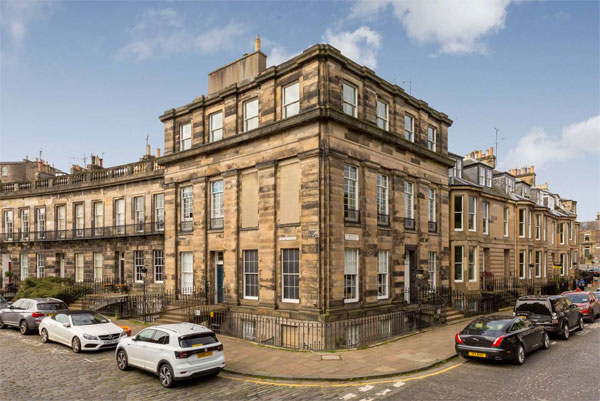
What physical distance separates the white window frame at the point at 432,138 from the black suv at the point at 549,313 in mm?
10770

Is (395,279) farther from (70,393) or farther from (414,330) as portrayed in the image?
(70,393)

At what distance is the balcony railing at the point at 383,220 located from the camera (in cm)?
2082

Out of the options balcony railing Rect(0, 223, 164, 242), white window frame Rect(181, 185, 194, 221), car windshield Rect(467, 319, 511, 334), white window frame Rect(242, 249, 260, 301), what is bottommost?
car windshield Rect(467, 319, 511, 334)

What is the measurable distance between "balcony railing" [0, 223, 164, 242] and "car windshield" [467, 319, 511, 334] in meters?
21.0

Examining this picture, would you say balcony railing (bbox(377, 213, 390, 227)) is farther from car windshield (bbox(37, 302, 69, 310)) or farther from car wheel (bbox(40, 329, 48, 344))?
car windshield (bbox(37, 302, 69, 310))

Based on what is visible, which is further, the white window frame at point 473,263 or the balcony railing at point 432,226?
the white window frame at point 473,263

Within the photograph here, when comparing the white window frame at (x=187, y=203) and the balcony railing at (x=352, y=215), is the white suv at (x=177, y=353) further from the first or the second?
the white window frame at (x=187, y=203)

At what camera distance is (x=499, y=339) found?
43.8ft

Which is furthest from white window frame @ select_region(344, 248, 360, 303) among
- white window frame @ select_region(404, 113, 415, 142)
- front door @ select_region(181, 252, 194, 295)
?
front door @ select_region(181, 252, 194, 295)

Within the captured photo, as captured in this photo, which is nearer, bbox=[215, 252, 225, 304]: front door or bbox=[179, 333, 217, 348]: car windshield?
bbox=[179, 333, 217, 348]: car windshield

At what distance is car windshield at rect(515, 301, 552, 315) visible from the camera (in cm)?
1770

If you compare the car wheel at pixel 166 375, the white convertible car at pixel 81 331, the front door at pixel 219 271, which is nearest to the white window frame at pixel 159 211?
the front door at pixel 219 271

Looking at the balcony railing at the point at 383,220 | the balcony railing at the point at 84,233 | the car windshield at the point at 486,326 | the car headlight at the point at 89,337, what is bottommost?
the car headlight at the point at 89,337

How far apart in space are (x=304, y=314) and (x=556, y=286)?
32.1 metres
